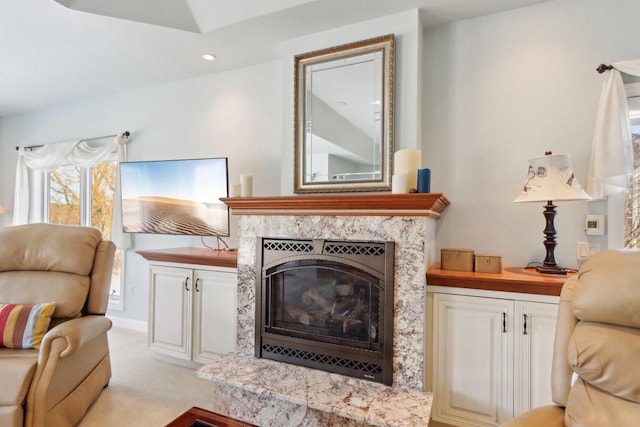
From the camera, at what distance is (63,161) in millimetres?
4125

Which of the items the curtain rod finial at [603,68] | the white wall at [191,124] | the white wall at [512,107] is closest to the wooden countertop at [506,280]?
the white wall at [512,107]

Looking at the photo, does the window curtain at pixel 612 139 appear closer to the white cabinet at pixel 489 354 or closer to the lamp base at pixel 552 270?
the lamp base at pixel 552 270

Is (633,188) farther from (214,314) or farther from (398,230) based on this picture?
(214,314)

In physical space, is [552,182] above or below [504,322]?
above

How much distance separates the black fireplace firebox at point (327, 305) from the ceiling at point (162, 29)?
1505 millimetres

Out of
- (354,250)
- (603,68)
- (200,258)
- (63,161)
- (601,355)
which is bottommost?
(601,355)

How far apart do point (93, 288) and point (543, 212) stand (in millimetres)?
2966

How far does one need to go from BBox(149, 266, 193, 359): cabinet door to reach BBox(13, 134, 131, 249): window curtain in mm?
1173

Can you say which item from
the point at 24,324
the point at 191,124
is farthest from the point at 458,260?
the point at 191,124

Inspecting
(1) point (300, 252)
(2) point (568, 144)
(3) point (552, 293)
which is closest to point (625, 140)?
(2) point (568, 144)

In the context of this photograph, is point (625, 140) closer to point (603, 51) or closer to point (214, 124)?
point (603, 51)

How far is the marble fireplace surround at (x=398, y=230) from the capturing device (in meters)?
1.88

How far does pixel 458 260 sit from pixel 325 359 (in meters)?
1.04

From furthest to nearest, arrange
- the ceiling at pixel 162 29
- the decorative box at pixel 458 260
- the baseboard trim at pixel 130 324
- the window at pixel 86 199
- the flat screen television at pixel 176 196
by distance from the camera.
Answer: the window at pixel 86 199
the baseboard trim at pixel 130 324
the flat screen television at pixel 176 196
the ceiling at pixel 162 29
the decorative box at pixel 458 260
